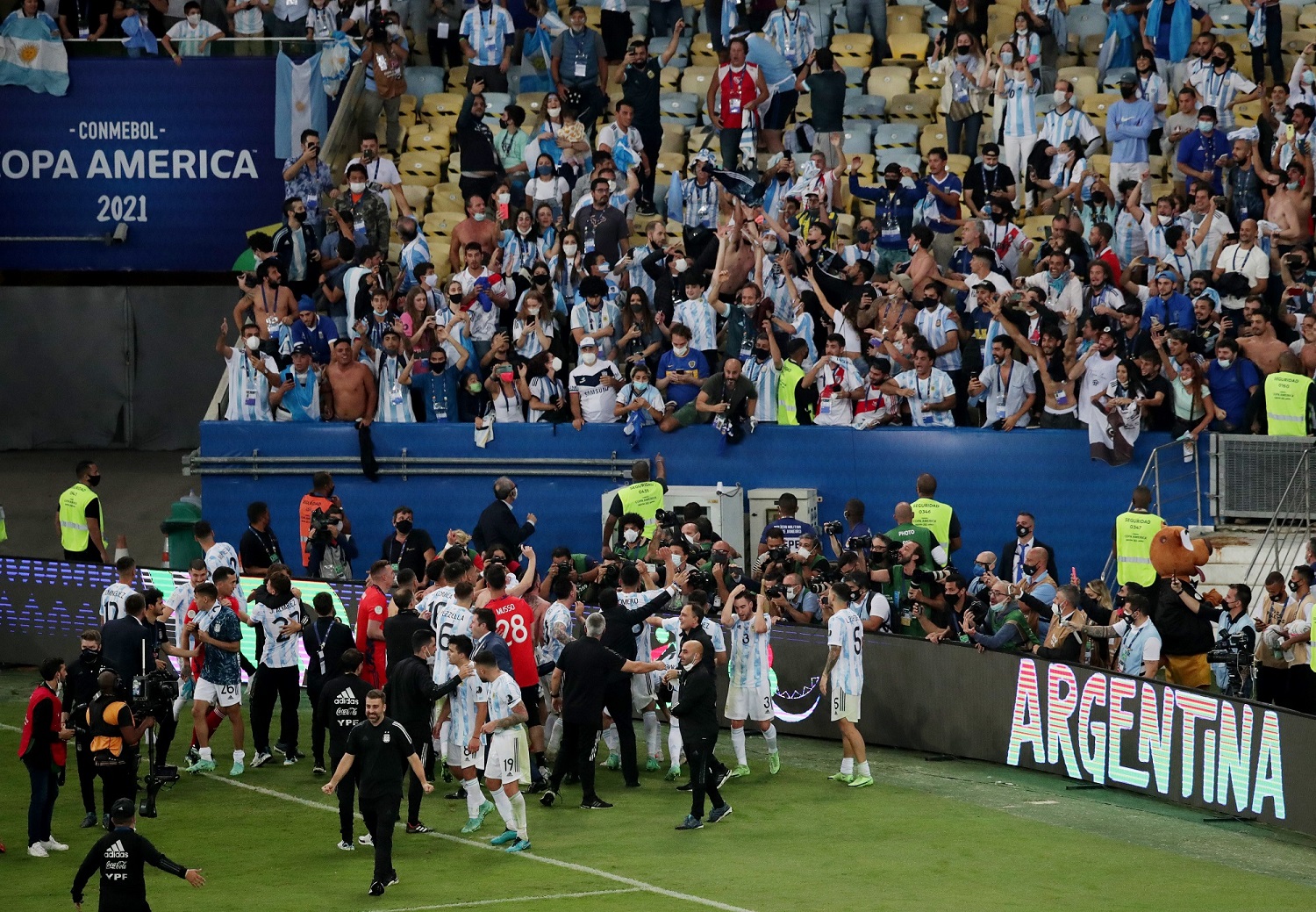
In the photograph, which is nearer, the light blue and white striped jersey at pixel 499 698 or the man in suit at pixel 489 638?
the light blue and white striped jersey at pixel 499 698

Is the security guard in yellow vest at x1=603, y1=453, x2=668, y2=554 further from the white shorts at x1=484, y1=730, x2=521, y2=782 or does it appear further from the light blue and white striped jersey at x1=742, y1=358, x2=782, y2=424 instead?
the white shorts at x1=484, y1=730, x2=521, y2=782

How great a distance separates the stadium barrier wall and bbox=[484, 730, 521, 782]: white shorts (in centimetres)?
284

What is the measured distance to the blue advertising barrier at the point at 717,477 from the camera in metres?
21.4

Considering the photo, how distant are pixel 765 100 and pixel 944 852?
41.1ft

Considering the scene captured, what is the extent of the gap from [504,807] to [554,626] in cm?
238

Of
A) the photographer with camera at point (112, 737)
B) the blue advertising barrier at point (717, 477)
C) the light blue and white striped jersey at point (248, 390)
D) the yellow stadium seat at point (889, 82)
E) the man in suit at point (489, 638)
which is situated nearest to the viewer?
the photographer with camera at point (112, 737)

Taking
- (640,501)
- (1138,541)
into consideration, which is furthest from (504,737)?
(1138,541)

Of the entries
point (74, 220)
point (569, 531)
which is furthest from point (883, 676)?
point (74, 220)

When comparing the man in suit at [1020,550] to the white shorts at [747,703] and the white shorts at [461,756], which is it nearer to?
the white shorts at [747,703]

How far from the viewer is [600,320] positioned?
74.0ft

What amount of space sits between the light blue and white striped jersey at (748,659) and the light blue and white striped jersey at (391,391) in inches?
278

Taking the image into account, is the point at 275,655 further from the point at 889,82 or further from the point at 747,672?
the point at 889,82

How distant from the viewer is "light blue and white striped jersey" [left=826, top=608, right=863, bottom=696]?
1695cm

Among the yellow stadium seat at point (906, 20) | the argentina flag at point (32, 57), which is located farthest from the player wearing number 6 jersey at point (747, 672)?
the argentina flag at point (32, 57)
